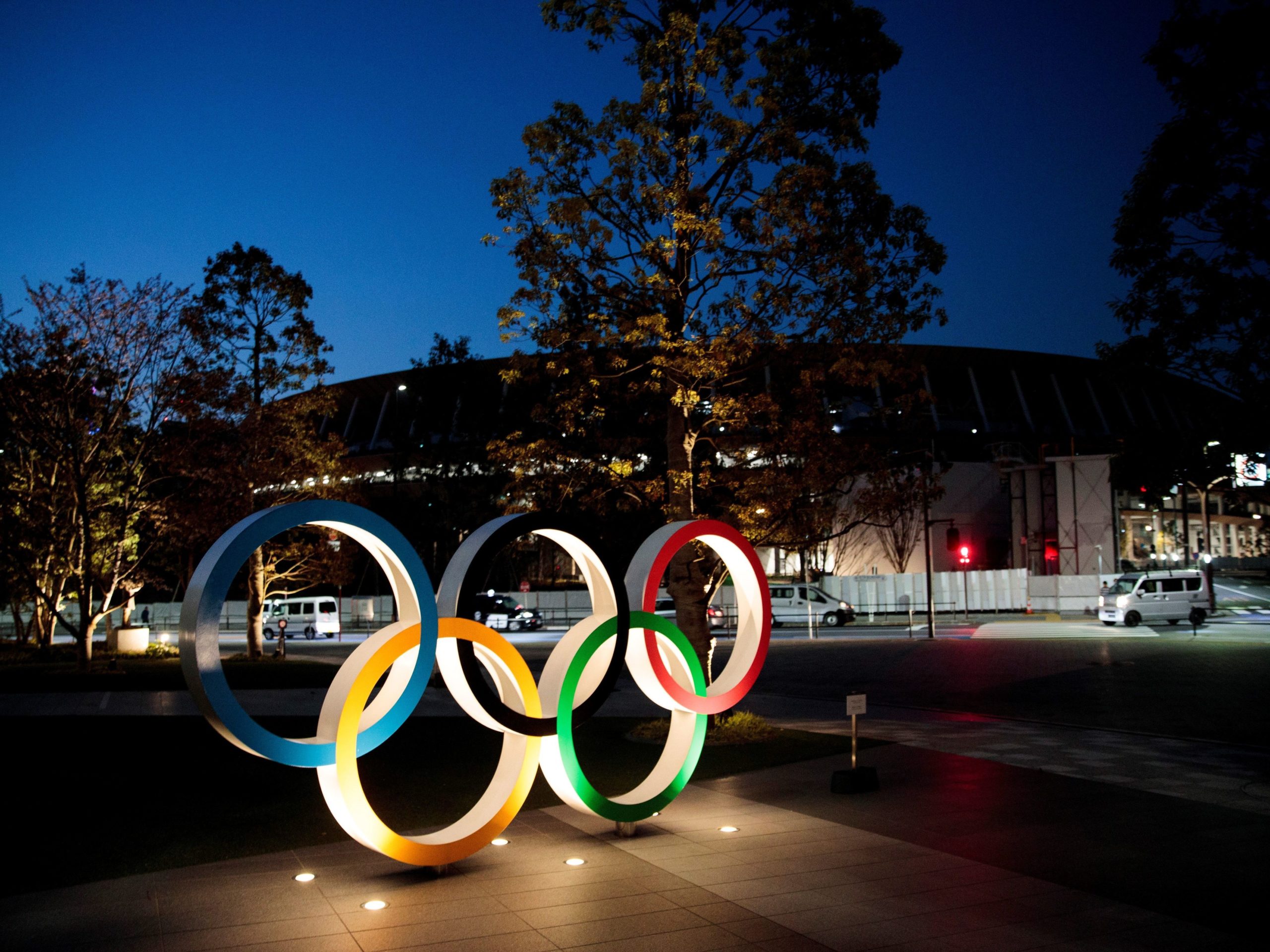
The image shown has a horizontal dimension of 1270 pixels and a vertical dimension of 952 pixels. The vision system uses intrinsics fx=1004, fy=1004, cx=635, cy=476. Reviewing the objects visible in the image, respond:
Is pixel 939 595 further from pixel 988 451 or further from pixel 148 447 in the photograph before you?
pixel 148 447

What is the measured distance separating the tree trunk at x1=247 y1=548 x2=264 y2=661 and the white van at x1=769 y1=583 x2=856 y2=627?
22788mm

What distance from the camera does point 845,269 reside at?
1396 cm

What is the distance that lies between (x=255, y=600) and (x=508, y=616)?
17370 millimetres

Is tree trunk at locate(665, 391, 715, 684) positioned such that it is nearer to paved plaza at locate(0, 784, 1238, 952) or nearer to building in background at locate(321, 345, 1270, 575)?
paved plaza at locate(0, 784, 1238, 952)

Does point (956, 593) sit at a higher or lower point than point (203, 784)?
higher

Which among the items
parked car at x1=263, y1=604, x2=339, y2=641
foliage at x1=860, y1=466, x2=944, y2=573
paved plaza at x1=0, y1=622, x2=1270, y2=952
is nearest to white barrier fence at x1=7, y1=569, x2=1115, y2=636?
parked car at x1=263, y1=604, x2=339, y2=641

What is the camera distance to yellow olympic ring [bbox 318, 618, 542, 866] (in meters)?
6.84

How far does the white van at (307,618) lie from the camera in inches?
1783

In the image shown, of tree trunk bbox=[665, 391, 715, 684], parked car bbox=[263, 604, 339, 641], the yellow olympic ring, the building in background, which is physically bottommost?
parked car bbox=[263, 604, 339, 641]

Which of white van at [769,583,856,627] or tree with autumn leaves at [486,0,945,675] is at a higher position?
tree with autumn leaves at [486,0,945,675]

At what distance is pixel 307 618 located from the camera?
4584 cm

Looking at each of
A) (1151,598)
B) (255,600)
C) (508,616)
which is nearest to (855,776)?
(255,600)

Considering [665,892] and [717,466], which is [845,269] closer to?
[717,466]

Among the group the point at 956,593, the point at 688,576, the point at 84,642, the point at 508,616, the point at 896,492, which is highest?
the point at 896,492
